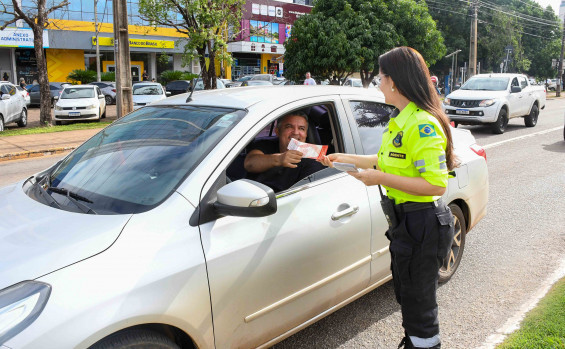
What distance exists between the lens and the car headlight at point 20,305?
64.9 inches

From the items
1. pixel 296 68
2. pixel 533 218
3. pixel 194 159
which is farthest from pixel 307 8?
pixel 194 159

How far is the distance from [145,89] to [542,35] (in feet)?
194

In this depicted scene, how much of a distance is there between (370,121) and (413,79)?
42.1 inches

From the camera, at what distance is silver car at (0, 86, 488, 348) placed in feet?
6.01

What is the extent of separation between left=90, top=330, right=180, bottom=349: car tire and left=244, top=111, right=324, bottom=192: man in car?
126 cm

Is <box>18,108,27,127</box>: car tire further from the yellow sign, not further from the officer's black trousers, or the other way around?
the yellow sign

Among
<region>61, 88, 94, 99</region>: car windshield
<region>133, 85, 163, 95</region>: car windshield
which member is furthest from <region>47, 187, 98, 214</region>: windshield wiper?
<region>133, 85, 163, 95</region>: car windshield

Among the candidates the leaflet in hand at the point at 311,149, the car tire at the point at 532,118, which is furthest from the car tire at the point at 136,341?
the car tire at the point at 532,118

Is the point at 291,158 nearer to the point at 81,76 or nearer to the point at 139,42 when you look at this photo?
the point at 81,76

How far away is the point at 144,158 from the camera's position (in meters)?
2.60

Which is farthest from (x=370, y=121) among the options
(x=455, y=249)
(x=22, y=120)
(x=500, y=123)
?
(x=22, y=120)

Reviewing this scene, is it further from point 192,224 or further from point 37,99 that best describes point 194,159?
point 37,99

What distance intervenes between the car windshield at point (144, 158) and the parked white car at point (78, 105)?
15532 millimetres

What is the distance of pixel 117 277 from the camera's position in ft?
6.24
